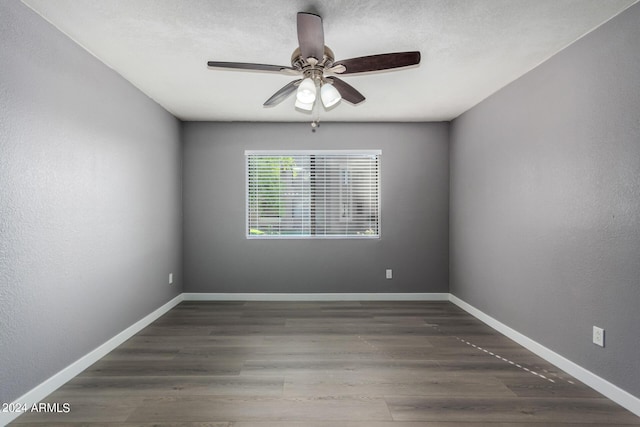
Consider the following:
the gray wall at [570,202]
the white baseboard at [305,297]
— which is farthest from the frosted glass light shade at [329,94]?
the white baseboard at [305,297]

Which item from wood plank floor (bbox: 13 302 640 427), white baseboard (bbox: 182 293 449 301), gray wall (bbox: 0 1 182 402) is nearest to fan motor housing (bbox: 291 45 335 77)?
gray wall (bbox: 0 1 182 402)

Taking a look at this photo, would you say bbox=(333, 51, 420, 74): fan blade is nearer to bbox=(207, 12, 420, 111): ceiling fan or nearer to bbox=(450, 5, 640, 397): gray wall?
bbox=(207, 12, 420, 111): ceiling fan

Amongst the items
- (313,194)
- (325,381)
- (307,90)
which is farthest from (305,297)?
(307,90)

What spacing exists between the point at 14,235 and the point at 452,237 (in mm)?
4315

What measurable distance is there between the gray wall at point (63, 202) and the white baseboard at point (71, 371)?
0.04 metres

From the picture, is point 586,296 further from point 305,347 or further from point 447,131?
point 447,131

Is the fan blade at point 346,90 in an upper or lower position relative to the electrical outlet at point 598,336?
upper

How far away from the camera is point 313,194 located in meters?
4.57

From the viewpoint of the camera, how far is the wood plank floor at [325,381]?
6.27 ft

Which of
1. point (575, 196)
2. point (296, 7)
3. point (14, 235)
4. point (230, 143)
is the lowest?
point (14, 235)

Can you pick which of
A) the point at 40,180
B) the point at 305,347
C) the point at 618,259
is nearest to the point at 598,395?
the point at 618,259

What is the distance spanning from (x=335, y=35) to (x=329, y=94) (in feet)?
1.31

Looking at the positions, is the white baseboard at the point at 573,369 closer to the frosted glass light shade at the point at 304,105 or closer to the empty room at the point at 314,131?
the empty room at the point at 314,131

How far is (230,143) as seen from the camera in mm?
4488
